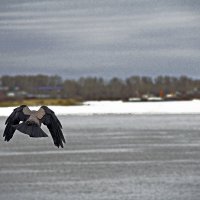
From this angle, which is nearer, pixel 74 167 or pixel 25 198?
pixel 25 198

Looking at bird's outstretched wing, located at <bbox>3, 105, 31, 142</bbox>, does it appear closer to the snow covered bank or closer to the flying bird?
the flying bird

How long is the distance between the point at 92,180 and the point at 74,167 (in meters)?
2.98

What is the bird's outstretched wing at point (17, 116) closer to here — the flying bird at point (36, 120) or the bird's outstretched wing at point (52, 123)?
the flying bird at point (36, 120)

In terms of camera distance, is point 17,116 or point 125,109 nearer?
point 17,116

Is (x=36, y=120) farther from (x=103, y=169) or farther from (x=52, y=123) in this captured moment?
(x=103, y=169)

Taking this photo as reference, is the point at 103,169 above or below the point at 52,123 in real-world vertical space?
below

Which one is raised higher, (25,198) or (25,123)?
(25,123)

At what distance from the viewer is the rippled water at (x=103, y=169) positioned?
17.9 metres

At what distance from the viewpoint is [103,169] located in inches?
878

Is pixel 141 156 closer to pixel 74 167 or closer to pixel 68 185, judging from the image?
pixel 74 167

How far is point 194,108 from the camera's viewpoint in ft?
266

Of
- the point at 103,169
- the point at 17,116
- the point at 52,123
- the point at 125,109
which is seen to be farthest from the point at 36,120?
the point at 125,109

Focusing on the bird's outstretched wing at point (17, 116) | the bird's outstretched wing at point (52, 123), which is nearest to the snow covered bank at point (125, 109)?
the bird's outstretched wing at point (17, 116)

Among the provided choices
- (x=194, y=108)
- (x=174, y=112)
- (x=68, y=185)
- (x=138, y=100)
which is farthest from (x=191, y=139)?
(x=138, y=100)
